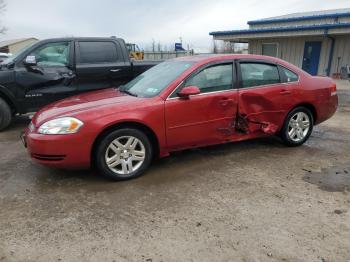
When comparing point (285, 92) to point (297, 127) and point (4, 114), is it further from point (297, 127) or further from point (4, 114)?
point (4, 114)

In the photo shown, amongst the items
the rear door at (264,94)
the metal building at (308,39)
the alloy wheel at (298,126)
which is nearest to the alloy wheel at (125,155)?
the rear door at (264,94)

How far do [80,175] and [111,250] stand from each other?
1.76 meters

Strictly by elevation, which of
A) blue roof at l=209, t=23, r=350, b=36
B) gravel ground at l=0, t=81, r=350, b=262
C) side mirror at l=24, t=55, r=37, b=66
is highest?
blue roof at l=209, t=23, r=350, b=36

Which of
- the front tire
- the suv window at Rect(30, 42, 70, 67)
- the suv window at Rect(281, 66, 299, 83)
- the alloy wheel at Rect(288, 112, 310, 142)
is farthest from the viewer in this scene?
the suv window at Rect(30, 42, 70, 67)

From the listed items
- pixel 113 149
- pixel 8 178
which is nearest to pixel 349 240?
pixel 113 149

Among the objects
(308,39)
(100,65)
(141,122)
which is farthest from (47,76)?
(308,39)

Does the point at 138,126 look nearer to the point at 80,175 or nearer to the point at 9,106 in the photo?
the point at 80,175

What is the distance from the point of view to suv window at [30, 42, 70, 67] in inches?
267

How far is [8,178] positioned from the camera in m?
4.30

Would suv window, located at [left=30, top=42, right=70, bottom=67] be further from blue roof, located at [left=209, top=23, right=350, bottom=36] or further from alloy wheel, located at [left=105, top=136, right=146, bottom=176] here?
blue roof, located at [left=209, top=23, right=350, bottom=36]

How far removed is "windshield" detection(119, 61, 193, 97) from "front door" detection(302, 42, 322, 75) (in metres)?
16.3

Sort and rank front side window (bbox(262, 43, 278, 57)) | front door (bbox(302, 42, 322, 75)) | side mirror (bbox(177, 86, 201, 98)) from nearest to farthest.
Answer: side mirror (bbox(177, 86, 201, 98)) → front door (bbox(302, 42, 322, 75)) → front side window (bbox(262, 43, 278, 57))

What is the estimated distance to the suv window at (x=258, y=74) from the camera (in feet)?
16.2

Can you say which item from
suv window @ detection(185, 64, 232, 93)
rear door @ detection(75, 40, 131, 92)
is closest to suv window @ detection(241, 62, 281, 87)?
suv window @ detection(185, 64, 232, 93)
